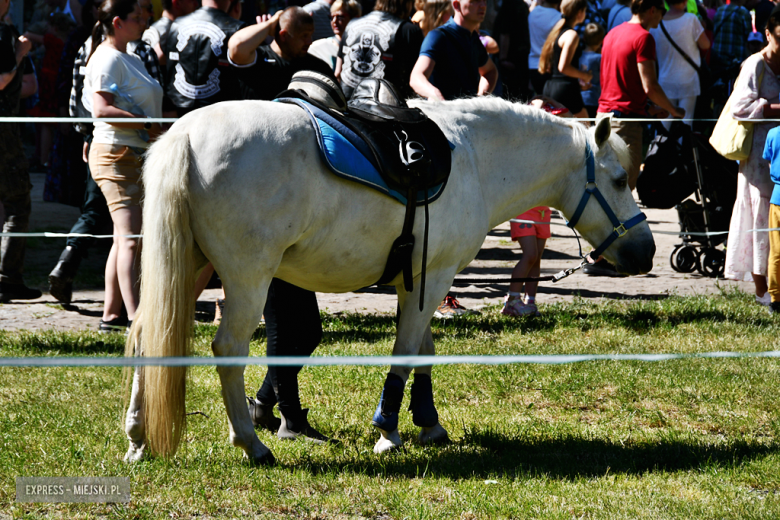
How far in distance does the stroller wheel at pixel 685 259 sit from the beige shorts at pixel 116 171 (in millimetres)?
5426

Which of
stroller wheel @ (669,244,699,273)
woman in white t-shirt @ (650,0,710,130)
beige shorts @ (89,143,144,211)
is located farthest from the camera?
woman in white t-shirt @ (650,0,710,130)

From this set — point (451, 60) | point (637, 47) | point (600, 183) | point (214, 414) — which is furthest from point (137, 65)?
point (637, 47)

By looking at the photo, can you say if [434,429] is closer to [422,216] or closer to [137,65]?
[422,216]

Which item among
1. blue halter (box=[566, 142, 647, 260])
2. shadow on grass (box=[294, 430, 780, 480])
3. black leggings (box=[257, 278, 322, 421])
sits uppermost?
blue halter (box=[566, 142, 647, 260])

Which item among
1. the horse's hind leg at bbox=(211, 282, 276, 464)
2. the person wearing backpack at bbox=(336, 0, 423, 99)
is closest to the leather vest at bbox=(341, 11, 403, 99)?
the person wearing backpack at bbox=(336, 0, 423, 99)

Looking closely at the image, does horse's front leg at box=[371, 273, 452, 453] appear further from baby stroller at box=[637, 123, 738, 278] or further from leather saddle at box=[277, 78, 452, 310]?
baby stroller at box=[637, 123, 738, 278]

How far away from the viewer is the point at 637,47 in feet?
27.0

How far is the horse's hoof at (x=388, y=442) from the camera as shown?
4340 mm

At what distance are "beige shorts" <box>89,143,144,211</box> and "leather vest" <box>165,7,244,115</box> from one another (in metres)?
0.99

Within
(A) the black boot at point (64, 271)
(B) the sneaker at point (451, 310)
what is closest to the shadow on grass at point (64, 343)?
(A) the black boot at point (64, 271)

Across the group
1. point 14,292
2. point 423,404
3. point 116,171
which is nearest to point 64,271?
point 14,292

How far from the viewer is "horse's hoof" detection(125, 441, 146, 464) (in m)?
3.98

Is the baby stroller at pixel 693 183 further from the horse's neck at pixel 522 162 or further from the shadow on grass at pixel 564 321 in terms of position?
the horse's neck at pixel 522 162

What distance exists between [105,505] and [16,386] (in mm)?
1881
